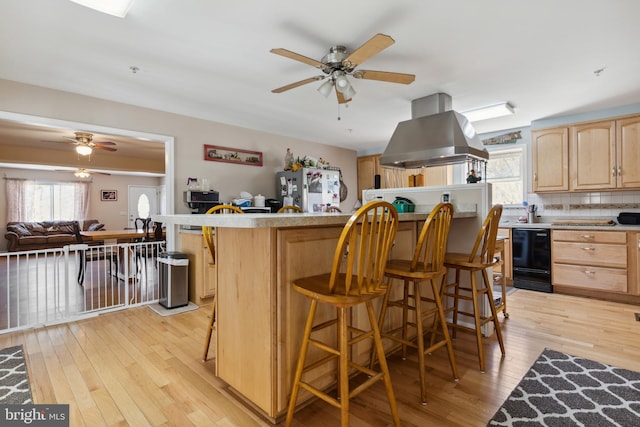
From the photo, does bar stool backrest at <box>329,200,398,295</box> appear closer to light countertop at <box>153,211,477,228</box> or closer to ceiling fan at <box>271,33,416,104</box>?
light countertop at <box>153,211,477,228</box>

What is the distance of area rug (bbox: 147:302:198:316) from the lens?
329 cm

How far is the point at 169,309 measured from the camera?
11.1 ft

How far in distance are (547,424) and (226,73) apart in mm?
3370

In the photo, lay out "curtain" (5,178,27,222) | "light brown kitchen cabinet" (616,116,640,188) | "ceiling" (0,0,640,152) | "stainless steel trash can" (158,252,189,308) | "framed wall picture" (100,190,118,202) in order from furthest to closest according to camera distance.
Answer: "framed wall picture" (100,190,118,202), "curtain" (5,178,27,222), "light brown kitchen cabinet" (616,116,640,188), "stainless steel trash can" (158,252,189,308), "ceiling" (0,0,640,152)

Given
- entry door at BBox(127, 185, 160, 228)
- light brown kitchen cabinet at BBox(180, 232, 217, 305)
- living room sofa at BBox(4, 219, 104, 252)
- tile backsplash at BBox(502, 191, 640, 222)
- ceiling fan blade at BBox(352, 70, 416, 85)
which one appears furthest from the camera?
entry door at BBox(127, 185, 160, 228)

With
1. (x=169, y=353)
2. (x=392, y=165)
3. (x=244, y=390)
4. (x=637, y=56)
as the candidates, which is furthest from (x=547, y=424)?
(x=637, y=56)

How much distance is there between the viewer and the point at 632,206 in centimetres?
398

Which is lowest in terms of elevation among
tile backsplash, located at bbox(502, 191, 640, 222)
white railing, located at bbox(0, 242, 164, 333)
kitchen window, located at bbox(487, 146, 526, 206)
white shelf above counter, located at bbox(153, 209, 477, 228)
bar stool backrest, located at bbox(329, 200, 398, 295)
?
white railing, located at bbox(0, 242, 164, 333)

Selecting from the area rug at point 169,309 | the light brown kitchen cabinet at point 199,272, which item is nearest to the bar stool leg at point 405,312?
the light brown kitchen cabinet at point 199,272

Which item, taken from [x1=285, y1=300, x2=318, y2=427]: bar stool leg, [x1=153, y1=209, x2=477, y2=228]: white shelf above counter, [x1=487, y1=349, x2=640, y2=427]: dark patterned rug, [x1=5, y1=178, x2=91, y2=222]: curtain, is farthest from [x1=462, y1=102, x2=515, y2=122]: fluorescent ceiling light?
[x1=5, y1=178, x2=91, y2=222]: curtain

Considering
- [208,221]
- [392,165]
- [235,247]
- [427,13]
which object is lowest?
[235,247]

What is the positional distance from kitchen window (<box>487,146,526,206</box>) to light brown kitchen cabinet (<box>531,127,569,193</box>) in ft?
1.31

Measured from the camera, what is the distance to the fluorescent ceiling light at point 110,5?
6.08 feet

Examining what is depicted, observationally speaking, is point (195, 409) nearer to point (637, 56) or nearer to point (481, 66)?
point (481, 66)
